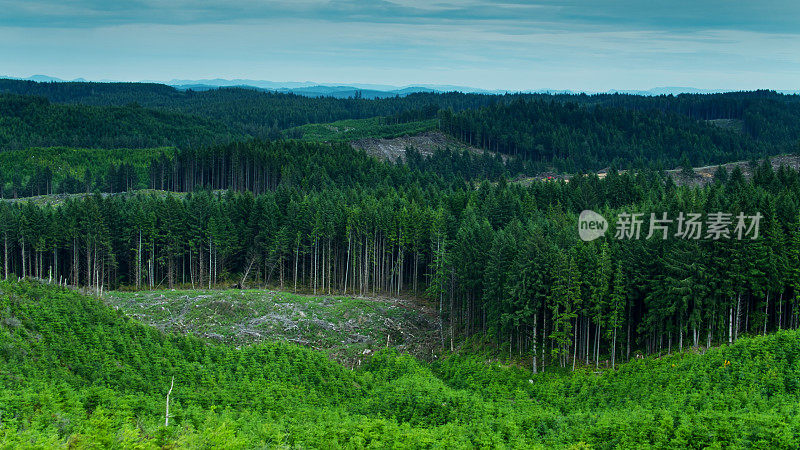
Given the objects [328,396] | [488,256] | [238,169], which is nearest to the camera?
[328,396]

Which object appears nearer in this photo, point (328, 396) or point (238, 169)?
point (328, 396)

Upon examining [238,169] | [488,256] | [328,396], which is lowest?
[328,396]

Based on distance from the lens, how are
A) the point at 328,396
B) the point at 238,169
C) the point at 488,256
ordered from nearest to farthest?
the point at 328,396 < the point at 488,256 < the point at 238,169

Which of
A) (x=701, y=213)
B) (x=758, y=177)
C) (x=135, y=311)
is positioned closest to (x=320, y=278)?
(x=135, y=311)

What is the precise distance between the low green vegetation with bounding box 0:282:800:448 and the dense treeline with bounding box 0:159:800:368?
5677 millimetres

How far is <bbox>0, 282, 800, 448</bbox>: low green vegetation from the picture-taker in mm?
27266

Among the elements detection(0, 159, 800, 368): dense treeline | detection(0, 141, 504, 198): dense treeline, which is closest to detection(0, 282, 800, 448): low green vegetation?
detection(0, 159, 800, 368): dense treeline

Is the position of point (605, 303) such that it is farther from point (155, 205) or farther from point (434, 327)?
point (155, 205)

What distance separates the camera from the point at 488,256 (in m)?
59.8

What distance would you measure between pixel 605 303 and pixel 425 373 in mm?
15314

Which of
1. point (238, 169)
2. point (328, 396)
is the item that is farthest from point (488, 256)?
point (238, 169)

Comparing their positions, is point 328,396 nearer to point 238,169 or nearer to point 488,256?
point 488,256

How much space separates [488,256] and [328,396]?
23693 mm

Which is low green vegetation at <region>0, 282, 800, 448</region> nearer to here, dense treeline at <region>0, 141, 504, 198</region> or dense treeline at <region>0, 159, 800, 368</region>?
dense treeline at <region>0, 159, 800, 368</region>
